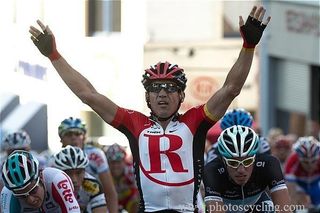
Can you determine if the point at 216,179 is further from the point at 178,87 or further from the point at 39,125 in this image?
the point at 39,125

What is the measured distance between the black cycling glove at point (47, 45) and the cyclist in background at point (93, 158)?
3.54 m

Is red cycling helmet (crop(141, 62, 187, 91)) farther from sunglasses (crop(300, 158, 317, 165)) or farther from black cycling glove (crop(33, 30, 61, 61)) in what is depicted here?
sunglasses (crop(300, 158, 317, 165))

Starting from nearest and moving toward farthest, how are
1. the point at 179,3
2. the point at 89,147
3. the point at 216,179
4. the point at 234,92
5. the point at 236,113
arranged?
the point at 234,92, the point at 216,179, the point at 236,113, the point at 89,147, the point at 179,3

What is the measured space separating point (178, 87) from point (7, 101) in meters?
14.4

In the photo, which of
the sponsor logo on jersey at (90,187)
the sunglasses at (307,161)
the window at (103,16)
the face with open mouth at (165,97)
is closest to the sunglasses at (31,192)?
the face with open mouth at (165,97)

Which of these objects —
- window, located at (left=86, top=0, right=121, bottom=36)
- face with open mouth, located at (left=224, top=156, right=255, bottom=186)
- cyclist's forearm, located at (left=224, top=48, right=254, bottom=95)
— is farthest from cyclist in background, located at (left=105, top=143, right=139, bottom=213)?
window, located at (left=86, top=0, right=121, bottom=36)

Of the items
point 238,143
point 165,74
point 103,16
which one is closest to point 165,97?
point 165,74

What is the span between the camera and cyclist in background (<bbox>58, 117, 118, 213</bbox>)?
1094cm

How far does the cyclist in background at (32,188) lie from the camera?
26.3 ft

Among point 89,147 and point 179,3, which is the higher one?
point 179,3

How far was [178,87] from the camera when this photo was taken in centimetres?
757

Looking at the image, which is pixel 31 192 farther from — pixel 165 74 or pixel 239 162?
pixel 239 162

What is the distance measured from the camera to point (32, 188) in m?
8.05

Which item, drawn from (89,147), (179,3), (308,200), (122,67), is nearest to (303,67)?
(122,67)
